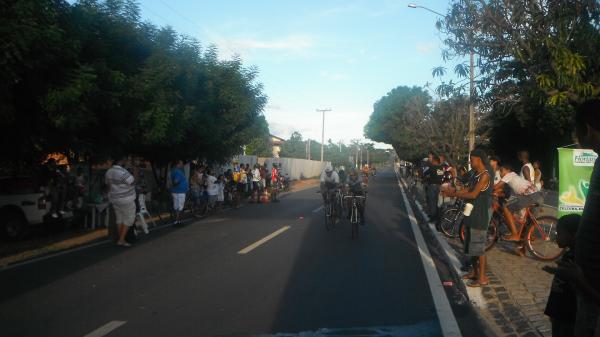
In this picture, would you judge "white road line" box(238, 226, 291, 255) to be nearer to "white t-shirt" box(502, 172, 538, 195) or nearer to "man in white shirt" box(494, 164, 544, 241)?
"man in white shirt" box(494, 164, 544, 241)

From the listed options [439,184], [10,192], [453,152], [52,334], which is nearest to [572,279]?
[52,334]

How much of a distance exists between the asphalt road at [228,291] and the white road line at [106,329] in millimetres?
10

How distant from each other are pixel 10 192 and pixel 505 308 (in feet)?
37.2

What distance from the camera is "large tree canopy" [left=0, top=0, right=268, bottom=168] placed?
9914 millimetres

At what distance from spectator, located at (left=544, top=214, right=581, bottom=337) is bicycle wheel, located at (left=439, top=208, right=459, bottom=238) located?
9121 mm

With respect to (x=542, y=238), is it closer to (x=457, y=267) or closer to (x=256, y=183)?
(x=457, y=267)

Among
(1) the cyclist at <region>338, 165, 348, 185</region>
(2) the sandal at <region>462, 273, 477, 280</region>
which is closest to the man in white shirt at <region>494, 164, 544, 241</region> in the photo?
(2) the sandal at <region>462, 273, 477, 280</region>

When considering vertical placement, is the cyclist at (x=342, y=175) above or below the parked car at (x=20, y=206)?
above

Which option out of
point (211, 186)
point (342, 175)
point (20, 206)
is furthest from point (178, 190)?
point (342, 175)

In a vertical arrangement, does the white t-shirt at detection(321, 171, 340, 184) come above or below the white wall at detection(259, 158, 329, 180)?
below

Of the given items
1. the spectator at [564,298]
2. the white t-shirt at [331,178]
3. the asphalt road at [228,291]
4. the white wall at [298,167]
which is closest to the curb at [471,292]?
the asphalt road at [228,291]

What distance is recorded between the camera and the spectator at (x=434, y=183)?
14913 mm

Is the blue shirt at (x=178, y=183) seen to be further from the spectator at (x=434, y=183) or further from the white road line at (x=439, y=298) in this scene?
the white road line at (x=439, y=298)

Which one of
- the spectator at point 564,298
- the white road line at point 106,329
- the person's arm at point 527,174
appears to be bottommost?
the white road line at point 106,329
